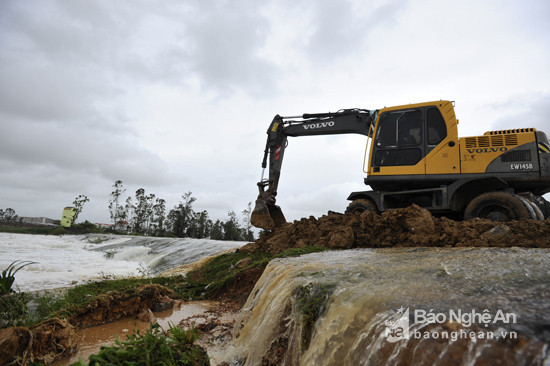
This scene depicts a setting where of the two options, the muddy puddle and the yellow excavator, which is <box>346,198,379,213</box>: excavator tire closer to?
the yellow excavator

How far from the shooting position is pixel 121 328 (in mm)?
5059

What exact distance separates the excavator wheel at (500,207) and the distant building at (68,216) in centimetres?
5060

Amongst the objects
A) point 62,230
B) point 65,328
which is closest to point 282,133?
point 65,328

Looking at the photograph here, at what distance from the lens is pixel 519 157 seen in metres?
7.59

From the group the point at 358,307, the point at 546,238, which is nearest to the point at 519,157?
the point at 546,238

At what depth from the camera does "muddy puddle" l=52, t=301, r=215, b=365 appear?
13.5ft

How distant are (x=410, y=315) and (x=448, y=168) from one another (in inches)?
282

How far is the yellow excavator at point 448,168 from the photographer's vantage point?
7445 mm

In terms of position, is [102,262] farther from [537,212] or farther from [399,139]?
[537,212]

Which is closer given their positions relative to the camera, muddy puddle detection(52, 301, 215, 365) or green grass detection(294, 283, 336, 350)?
green grass detection(294, 283, 336, 350)

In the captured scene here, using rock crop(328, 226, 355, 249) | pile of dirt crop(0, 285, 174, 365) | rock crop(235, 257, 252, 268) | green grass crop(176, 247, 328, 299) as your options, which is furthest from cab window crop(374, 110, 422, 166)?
pile of dirt crop(0, 285, 174, 365)

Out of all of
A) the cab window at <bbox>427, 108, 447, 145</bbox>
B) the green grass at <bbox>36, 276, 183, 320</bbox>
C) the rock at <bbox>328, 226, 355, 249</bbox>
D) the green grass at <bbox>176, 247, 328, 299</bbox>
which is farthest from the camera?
the cab window at <bbox>427, 108, 447, 145</bbox>

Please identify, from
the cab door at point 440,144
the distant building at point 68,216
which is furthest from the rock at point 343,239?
the distant building at point 68,216

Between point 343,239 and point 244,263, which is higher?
point 343,239
